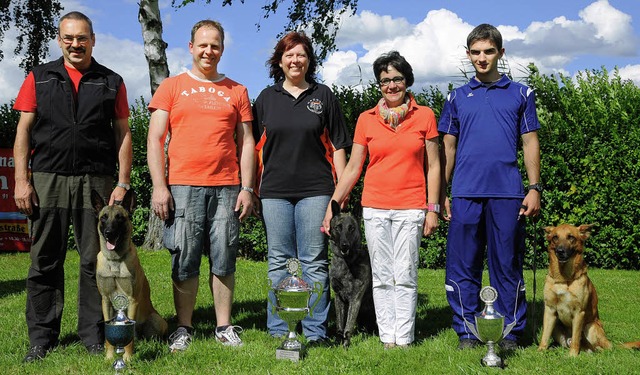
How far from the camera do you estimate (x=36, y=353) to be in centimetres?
460

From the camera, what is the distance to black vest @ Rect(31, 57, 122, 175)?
448 centimetres

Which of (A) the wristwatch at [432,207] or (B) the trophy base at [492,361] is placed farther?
(A) the wristwatch at [432,207]

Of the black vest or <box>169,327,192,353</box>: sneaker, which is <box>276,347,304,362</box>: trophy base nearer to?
<box>169,327,192,353</box>: sneaker

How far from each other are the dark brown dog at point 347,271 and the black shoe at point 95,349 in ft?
6.25

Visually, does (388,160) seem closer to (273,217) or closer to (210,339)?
(273,217)

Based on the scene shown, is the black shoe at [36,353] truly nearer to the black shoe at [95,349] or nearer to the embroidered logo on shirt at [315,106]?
the black shoe at [95,349]

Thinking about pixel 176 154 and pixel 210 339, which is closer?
pixel 176 154

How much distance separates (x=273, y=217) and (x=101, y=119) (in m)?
1.52

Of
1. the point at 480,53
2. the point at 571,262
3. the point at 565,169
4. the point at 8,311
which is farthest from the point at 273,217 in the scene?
the point at 565,169

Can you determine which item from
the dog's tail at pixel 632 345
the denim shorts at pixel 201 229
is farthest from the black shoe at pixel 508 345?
the denim shorts at pixel 201 229

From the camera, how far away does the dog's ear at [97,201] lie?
4.55 metres

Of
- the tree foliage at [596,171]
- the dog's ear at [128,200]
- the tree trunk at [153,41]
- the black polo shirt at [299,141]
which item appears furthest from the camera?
the tree trunk at [153,41]

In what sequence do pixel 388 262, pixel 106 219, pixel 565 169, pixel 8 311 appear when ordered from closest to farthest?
pixel 106 219 → pixel 388 262 → pixel 8 311 → pixel 565 169

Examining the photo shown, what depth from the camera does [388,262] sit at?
4.79 m
